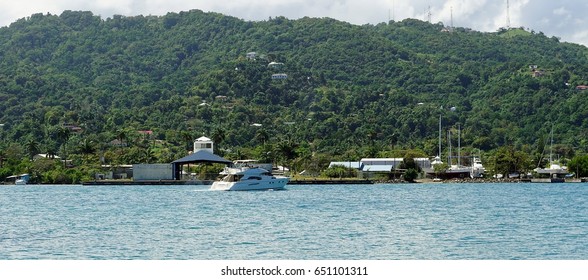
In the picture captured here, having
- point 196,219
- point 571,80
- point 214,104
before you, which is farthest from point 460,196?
point 571,80

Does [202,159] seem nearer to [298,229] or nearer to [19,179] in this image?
[19,179]

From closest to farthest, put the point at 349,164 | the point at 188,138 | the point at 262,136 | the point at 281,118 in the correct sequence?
the point at 349,164
the point at 188,138
the point at 262,136
the point at 281,118

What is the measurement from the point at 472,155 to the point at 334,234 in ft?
300

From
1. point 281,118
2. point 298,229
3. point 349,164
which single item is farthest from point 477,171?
point 298,229

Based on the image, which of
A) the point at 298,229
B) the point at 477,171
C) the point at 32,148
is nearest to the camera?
the point at 298,229

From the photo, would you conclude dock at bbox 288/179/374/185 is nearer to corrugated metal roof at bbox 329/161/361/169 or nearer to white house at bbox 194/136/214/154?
corrugated metal roof at bbox 329/161/361/169

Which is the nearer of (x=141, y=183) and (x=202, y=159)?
(x=202, y=159)

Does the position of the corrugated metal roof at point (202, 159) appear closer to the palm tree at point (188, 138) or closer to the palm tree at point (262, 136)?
the palm tree at point (188, 138)

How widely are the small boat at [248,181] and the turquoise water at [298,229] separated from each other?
15.3 metres

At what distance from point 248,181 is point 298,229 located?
42.5 m

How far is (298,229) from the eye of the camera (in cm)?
4509

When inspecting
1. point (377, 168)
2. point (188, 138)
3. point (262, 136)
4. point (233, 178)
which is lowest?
point (233, 178)

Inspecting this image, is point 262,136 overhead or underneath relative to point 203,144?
overhead

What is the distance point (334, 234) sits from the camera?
42.7 meters
